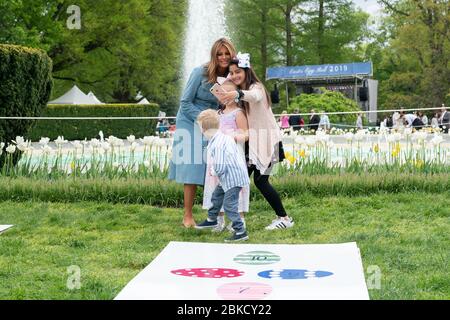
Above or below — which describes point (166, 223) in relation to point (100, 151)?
below

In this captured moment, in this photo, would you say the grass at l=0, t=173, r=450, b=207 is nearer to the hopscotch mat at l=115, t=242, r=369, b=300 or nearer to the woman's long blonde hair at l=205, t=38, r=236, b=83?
the woman's long blonde hair at l=205, t=38, r=236, b=83

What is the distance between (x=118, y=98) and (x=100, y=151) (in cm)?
3094

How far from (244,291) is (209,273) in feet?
1.86

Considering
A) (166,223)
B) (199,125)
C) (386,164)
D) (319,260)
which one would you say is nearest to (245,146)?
(199,125)

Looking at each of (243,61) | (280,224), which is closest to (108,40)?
(243,61)

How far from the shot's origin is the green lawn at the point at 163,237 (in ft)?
14.1

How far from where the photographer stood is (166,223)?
22.2 feet

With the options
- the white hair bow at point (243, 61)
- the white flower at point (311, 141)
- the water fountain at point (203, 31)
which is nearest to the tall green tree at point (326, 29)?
the water fountain at point (203, 31)

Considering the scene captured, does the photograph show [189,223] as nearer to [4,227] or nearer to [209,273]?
[4,227]

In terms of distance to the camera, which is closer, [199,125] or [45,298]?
[45,298]

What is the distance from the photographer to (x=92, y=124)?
24812 millimetres

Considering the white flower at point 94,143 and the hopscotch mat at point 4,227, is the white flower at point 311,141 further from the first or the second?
the hopscotch mat at point 4,227

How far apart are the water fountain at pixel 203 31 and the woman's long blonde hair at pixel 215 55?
2015 cm
